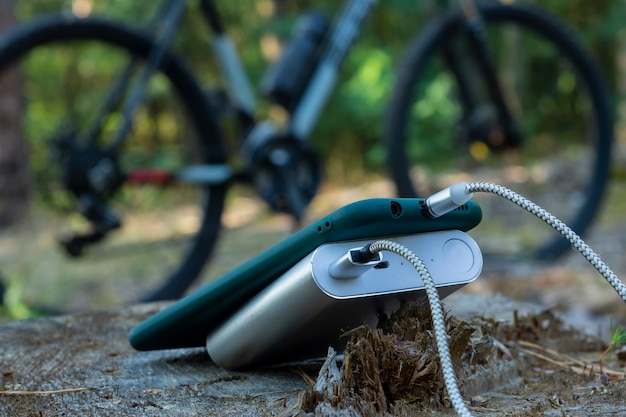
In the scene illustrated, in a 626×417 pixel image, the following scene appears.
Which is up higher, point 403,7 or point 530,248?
point 403,7

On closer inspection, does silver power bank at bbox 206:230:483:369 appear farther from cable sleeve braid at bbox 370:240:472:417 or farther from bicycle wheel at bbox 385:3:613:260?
bicycle wheel at bbox 385:3:613:260

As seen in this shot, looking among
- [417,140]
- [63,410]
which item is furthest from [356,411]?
[417,140]

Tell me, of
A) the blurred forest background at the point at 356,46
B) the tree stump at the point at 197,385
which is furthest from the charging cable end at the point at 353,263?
the blurred forest background at the point at 356,46

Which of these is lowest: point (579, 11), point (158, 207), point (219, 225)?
point (219, 225)

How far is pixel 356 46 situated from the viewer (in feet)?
23.1

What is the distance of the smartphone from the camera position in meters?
0.78

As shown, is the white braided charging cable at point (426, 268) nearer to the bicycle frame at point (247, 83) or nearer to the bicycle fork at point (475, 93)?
the bicycle frame at point (247, 83)

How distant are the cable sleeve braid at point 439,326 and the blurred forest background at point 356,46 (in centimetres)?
480

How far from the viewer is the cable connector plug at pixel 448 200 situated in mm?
776

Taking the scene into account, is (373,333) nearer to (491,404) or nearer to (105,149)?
(491,404)

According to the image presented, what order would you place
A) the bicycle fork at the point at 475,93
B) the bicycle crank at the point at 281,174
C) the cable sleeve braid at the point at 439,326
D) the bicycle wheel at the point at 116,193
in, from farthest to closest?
the bicycle fork at the point at 475,93 → the bicycle crank at the point at 281,174 → the bicycle wheel at the point at 116,193 → the cable sleeve braid at the point at 439,326

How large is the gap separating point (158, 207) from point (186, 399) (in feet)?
9.65

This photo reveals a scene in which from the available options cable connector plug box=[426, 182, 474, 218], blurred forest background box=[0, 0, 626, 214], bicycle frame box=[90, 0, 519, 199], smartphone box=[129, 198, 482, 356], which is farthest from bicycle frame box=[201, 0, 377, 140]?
blurred forest background box=[0, 0, 626, 214]

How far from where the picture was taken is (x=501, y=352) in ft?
3.33
